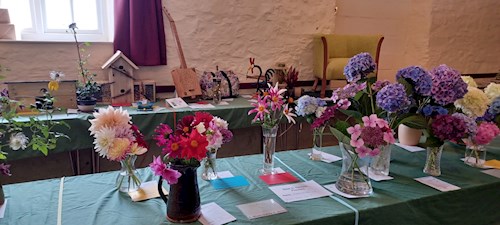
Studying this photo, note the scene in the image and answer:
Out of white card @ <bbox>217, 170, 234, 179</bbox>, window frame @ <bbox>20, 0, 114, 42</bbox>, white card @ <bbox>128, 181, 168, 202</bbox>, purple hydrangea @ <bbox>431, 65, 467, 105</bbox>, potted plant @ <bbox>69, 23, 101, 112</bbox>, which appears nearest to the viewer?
white card @ <bbox>128, 181, 168, 202</bbox>

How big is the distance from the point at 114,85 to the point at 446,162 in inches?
100

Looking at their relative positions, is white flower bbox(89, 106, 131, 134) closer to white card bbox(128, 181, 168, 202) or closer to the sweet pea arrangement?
the sweet pea arrangement

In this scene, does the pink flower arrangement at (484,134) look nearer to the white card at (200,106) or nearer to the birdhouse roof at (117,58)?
the white card at (200,106)

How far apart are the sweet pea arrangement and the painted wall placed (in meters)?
→ 2.19

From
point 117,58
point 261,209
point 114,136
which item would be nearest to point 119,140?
point 114,136

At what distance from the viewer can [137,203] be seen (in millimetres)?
1213

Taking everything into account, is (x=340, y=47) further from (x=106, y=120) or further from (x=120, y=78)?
(x=106, y=120)

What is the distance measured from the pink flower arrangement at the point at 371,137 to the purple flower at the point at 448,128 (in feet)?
1.10

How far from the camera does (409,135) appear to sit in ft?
6.35

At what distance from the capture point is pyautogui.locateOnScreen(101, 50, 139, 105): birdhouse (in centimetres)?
302

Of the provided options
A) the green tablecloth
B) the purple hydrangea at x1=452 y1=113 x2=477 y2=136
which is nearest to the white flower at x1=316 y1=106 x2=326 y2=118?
the purple hydrangea at x1=452 y1=113 x2=477 y2=136

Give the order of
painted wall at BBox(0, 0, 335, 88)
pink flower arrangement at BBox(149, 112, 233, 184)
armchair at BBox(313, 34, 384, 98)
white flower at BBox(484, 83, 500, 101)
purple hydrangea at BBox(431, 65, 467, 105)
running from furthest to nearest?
armchair at BBox(313, 34, 384, 98) < painted wall at BBox(0, 0, 335, 88) < white flower at BBox(484, 83, 500, 101) < purple hydrangea at BBox(431, 65, 467, 105) < pink flower arrangement at BBox(149, 112, 233, 184)

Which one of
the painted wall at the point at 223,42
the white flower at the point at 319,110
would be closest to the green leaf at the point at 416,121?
the white flower at the point at 319,110

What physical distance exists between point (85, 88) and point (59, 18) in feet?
3.07
